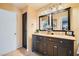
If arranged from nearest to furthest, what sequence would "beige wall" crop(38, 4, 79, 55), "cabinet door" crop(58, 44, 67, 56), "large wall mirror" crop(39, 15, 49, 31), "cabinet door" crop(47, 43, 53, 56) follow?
"beige wall" crop(38, 4, 79, 55), "cabinet door" crop(58, 44, 67, 56), "cabinet door" crop(47, 43, 53, 56), "large wall mirror" crop(39, 15, 49, 31)

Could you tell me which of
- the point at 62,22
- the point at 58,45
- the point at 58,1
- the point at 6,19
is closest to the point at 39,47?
the point at 58,45

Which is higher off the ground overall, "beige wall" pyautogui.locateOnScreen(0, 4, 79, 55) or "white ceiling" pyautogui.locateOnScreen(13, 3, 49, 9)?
"white ceiling" pyautogui.locateOnScreen(13, 3, 49, 9)

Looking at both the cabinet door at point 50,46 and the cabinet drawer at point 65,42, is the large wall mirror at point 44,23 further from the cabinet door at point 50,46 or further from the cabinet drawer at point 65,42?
the cabinet drawer at point 65,42

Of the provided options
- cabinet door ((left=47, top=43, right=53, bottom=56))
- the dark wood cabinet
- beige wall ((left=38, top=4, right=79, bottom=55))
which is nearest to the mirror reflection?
beige wall ((left=38, top=4, right=79, bottom=55))

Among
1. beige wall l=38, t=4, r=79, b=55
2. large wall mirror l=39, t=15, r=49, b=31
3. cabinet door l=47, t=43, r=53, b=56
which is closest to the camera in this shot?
beige wall l=38, t=4, r=79, b=55

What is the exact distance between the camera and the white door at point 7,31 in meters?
2.17

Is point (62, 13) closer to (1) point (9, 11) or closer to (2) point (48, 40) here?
(2) point (48, 40)

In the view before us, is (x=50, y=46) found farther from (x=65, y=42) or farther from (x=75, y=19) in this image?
(x=75, y=19)

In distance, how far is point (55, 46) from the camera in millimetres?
2230

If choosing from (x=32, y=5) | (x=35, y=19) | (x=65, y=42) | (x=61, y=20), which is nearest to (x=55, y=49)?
(x=65, y=42)

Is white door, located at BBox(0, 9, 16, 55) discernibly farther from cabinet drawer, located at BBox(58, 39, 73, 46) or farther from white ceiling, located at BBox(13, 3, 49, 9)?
cabinet drawer, located at BBox(58, 39, 73, 46)

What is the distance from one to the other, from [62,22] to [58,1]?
570 mm

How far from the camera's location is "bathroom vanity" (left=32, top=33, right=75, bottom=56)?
79.8 inches

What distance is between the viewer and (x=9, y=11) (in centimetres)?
222
